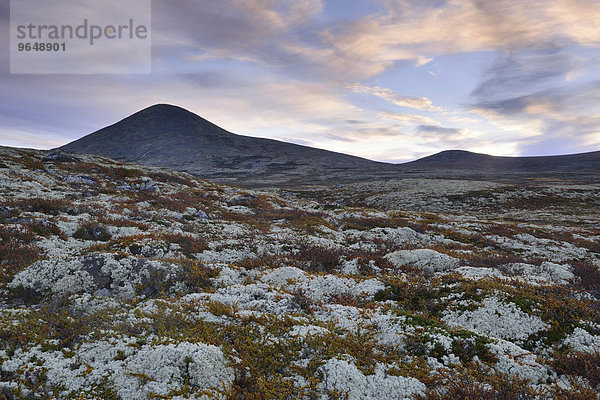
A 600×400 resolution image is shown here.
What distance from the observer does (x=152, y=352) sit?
551cm

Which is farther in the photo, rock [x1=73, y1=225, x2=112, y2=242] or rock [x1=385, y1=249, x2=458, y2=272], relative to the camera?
rock [x1=73, y1=225, x2=112, y2=242]

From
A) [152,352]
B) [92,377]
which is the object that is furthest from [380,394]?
[92,377]

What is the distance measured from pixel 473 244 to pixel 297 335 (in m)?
20.7

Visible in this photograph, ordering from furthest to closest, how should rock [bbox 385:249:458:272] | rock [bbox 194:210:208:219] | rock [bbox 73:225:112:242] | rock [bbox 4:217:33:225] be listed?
rock [bbox 194:210:208:219]
rock [bbox 73:225:112:242]
rock [bbox 4:217:33:225]
rock [bbox 385:249:458:272]

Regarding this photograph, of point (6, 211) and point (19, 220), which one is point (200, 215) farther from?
point (6, 211)

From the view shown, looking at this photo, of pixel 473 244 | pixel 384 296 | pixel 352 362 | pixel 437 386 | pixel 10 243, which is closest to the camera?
pixel 437 386

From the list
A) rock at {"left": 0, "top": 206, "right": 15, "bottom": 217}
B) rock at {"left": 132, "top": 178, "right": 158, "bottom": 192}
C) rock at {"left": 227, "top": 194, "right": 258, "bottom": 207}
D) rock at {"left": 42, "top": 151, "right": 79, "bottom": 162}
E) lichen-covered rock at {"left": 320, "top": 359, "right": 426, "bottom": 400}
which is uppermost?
rock at {"left": 42, "top": 151, "right": 79, "bottom": 162}

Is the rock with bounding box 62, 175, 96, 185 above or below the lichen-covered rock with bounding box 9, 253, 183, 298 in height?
above

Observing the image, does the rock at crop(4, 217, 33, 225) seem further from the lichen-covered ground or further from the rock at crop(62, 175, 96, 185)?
the rock at crop(62, 175, 96, 185)

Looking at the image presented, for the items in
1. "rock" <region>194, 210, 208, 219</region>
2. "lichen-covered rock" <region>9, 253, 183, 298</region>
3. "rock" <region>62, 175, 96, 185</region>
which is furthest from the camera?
"rock" <region>62, 175, 96, 185</region>

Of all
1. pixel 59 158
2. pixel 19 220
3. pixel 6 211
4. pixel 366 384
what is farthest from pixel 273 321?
pixel 59 158

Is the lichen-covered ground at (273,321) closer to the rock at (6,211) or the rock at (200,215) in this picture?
the rock at (6,211)

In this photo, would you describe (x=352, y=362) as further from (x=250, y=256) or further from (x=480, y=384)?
(x=250, y=256)

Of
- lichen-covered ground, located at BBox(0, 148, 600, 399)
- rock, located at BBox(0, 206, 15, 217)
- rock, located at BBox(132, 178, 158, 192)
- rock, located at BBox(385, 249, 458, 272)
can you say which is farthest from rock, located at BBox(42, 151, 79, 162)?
rock, located at BBox(385, 249, 458, 272)
